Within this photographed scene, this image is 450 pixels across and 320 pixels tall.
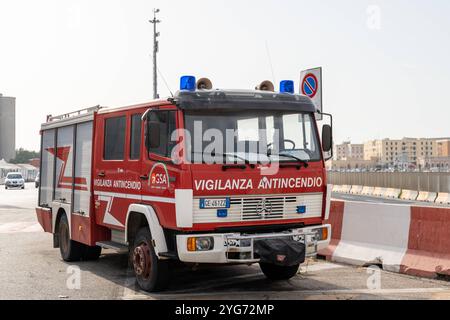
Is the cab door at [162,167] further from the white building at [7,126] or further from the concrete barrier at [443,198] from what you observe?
the white building at [7,126]

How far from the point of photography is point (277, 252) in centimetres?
731

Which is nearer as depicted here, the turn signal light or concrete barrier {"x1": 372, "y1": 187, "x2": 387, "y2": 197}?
the turn signal light

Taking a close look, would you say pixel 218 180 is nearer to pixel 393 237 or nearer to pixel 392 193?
pixel 393 237

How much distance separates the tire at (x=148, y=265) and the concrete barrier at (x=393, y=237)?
11.4 feet

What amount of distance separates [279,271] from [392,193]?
30929mm

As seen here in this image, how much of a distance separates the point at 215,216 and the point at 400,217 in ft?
11.1

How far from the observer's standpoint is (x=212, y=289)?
809cm

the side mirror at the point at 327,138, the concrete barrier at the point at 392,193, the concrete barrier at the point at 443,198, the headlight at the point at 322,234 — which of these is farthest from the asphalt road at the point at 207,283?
the concrete barrier at the point at 392,193

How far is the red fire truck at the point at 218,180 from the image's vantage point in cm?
725

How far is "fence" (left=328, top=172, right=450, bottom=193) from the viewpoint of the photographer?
3288 centimetres

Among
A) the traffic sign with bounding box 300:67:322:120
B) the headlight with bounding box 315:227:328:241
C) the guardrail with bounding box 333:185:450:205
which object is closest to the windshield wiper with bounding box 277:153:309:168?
the headlight with bounding box 315:227:328:241

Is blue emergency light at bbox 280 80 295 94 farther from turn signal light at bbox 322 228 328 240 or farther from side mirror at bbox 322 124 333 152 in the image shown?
turn signal light at bbox 322 228 328 240

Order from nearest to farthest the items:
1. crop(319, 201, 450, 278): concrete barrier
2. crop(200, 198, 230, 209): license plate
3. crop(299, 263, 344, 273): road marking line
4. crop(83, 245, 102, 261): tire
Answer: crop(200, 198, 230, 209): license plate
crop(319, 201, 450, 278): concrete barrier
crop(299, 263, 344, 273): road marking line
crop(83, 245, 102, 261): tire

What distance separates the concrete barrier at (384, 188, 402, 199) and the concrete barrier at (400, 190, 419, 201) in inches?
21.3
